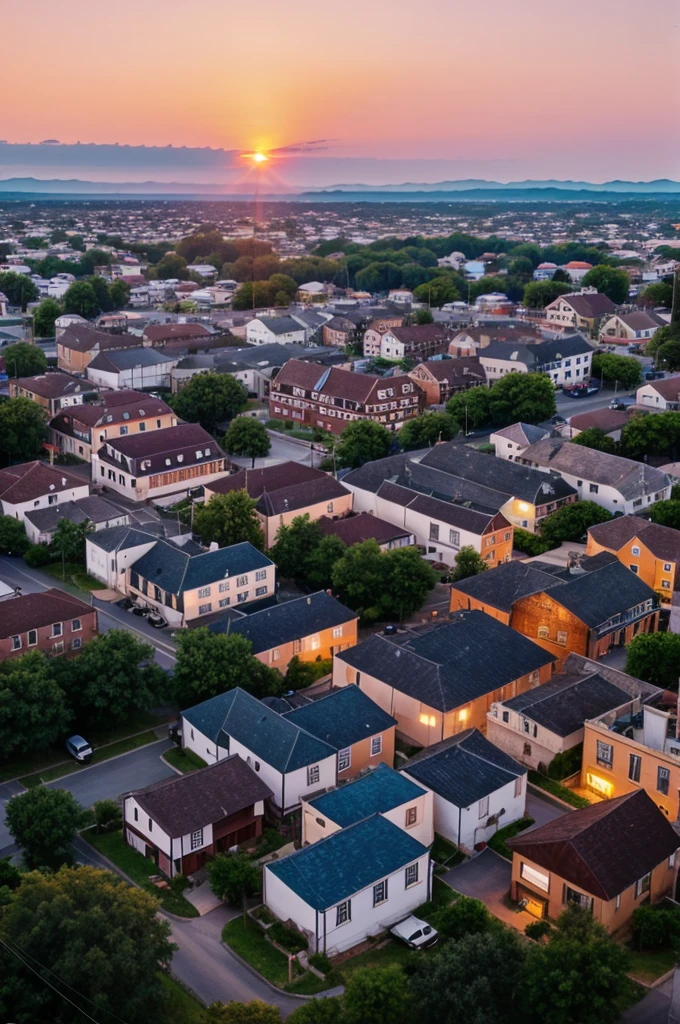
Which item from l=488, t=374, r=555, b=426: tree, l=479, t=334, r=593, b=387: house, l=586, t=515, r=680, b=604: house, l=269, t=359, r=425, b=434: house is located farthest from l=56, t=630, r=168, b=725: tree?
l=479, t=334, r=593, b=387: house

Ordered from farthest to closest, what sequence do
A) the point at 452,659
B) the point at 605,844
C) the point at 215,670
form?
the point at 452,659 → the point at 215,670 → the point at 605,844

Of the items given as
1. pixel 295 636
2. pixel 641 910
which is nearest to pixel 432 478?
pixel 295 636

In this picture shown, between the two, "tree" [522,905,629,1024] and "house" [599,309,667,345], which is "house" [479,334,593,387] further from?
"tree" [522,905,629,1024]

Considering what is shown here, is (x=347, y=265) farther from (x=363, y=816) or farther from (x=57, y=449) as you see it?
(x=363, y=816)

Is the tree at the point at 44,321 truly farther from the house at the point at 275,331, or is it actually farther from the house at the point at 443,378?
the house at the point at 443,378

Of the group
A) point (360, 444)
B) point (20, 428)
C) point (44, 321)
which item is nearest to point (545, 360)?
point (360, 444)

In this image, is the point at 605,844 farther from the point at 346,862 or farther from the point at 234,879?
the point at 234,879
